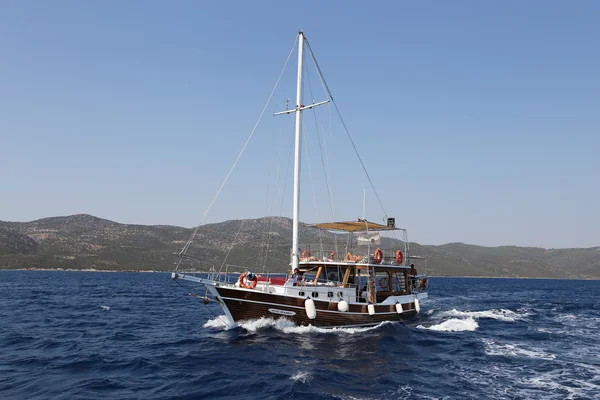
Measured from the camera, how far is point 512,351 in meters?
22.3

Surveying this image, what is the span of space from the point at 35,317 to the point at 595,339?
127 ft

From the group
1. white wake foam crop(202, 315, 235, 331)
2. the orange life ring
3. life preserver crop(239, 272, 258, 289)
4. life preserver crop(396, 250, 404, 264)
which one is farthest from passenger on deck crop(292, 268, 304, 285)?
life preserver crop(396, 250, 404, 264)

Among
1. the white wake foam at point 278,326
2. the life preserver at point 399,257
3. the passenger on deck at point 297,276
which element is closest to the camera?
the white wake foam at point 278,326

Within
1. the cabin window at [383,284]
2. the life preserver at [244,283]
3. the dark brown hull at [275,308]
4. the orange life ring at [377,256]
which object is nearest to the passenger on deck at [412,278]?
the cabin window at [383,284]

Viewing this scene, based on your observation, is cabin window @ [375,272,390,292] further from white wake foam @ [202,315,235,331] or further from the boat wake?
white wake foam @ [202,315,235,331]

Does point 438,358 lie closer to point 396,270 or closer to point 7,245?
point 396,270

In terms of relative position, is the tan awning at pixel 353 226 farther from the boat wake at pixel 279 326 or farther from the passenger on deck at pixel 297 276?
the boat wake at pixel 279 326

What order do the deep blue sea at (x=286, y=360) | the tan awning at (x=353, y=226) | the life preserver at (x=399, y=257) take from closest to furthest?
the deep blue sea at (x=286, y=360)
the tan awning at (x=353, y=226)
the life preserver at (x=399, y=257)

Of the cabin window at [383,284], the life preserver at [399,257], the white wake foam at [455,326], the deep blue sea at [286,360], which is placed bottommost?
the white wake foam at [455,326]

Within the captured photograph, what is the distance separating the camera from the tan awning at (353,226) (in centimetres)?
3136

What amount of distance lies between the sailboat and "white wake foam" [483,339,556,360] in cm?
738

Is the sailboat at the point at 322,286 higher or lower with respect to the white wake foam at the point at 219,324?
higher

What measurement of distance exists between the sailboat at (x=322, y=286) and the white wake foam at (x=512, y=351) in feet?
24.2

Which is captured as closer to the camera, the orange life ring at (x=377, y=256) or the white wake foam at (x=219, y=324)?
the white wake foam at (x=219, y=324)
